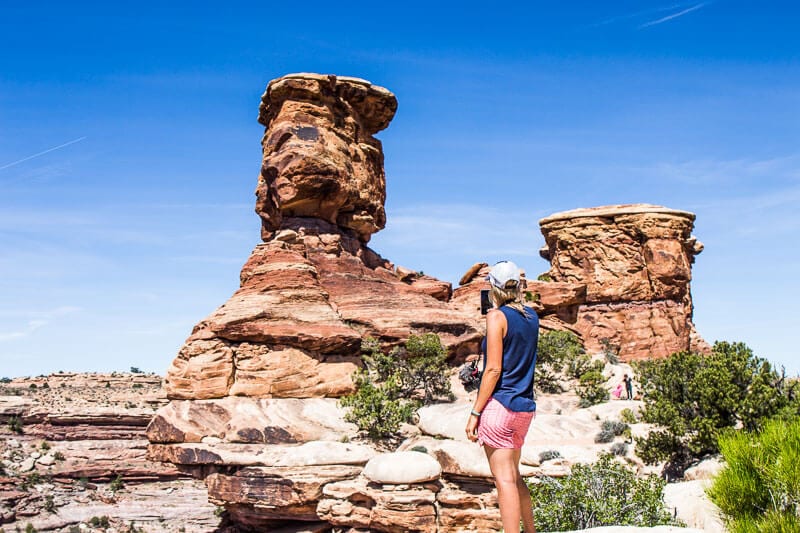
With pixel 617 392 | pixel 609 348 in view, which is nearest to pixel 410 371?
pixel 617 392

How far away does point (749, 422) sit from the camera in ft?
66.2

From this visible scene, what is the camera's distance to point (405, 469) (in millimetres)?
21719

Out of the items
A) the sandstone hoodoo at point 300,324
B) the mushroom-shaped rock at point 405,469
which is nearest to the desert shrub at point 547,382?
the sandstone hoodoo at point 300,324

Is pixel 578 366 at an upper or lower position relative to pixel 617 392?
upper

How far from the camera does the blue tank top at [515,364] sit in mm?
6676

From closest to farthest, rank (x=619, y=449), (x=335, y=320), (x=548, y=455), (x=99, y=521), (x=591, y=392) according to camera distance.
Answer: (x=548, y=455), (x=619, y=449), (x=591, y=392), (x=335, y=320), (x=99, y=521)

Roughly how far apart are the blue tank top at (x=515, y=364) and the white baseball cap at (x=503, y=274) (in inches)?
11.8

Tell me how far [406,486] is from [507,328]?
16.2 meters

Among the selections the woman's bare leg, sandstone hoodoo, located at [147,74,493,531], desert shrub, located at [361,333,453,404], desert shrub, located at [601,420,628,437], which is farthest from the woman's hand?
desert shrub, located at [361,333,453,404]

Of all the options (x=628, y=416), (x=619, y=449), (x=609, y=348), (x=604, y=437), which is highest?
(x=609, y=348)

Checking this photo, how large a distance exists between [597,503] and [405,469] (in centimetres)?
915

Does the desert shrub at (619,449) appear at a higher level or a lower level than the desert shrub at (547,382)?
lower

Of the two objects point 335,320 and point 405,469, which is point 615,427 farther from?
point 335,320

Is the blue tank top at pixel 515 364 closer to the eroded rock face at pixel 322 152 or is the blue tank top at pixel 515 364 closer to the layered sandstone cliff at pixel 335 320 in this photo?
the layered sandstone cliff at pixel 335 320
